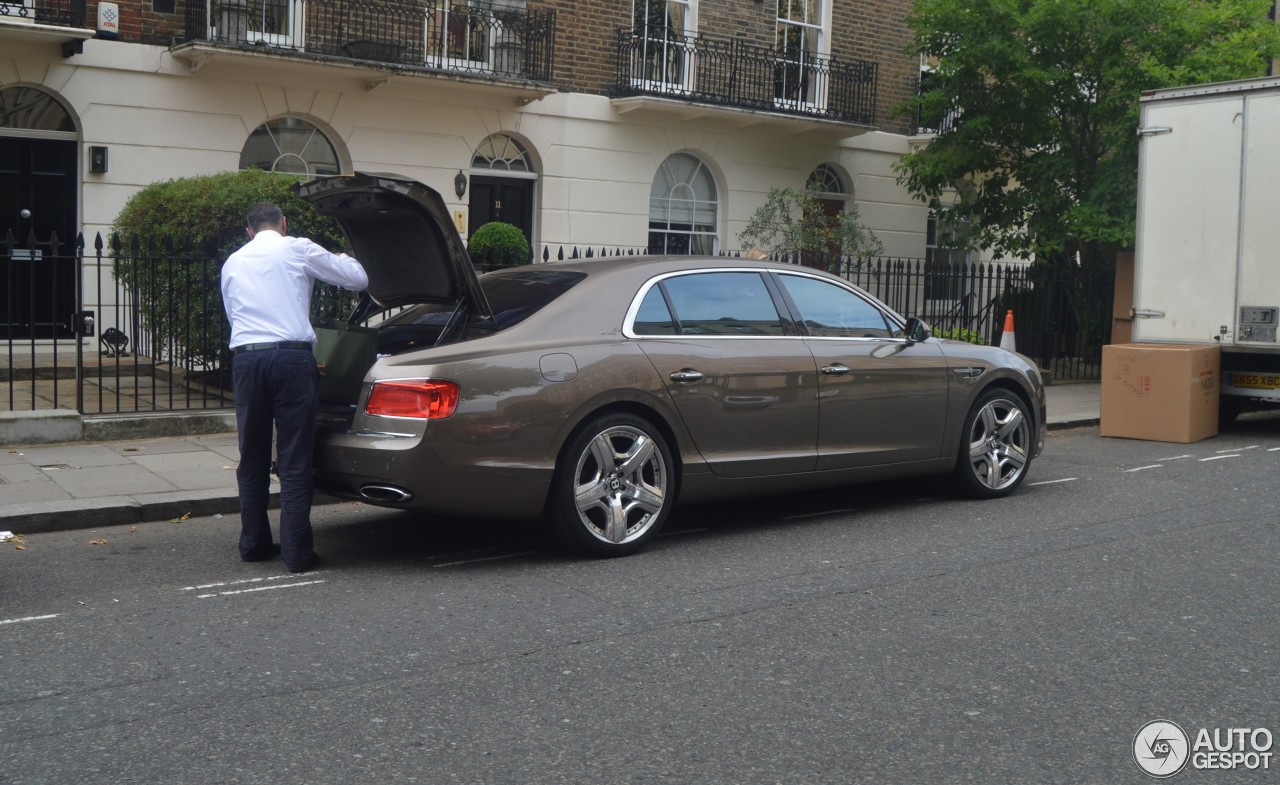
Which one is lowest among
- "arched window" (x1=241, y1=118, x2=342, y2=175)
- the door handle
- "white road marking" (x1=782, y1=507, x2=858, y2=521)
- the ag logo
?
the ag logo

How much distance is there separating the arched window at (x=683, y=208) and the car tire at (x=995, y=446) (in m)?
11.5

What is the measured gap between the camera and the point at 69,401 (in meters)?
11.1

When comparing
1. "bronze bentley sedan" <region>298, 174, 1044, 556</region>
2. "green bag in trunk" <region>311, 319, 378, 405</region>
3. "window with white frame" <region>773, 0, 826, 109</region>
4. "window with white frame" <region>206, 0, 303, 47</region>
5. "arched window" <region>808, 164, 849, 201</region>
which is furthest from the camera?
"arched window" <region>808, 164, 849, 201</region>

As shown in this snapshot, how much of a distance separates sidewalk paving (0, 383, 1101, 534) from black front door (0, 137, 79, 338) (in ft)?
18.6

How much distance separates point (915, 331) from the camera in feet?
26.2

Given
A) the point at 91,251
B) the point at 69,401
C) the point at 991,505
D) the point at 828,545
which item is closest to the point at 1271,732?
the point at 828,545

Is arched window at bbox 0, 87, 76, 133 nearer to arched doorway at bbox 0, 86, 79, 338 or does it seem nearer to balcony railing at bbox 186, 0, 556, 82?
arched doorway at bbox 0, 86, 79, 338

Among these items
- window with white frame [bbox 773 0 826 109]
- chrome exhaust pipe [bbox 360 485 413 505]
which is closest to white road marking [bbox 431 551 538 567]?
chrome exhaust pipe [bbox 360 485 413 505]

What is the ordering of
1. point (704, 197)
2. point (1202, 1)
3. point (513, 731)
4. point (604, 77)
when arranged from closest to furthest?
1. point (513, 731)
2. point (1202, 1)
3. point (604, 77)
4. point (704, 197)

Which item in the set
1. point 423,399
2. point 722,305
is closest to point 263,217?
point 423,399

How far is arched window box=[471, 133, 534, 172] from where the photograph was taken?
59.5ft

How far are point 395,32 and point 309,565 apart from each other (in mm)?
11809

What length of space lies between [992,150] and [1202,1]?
342cm

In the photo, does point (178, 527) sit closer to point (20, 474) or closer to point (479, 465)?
point (20, 474)
